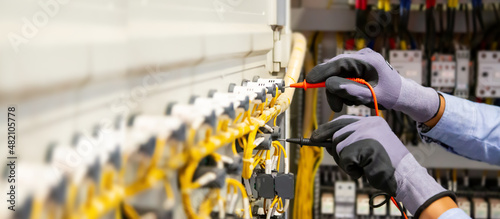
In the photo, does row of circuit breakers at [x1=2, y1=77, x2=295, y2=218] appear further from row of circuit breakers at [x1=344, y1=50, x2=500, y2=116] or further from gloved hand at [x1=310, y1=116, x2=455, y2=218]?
row of circuit breakers at [x1=344, y1=50, x2=500, y2=116]

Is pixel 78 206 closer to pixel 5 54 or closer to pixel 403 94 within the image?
pixel 5 54

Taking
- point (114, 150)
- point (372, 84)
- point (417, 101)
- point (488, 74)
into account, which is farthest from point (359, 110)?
point (114, 150)

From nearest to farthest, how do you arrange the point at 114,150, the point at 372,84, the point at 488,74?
1. the point at 114,150
2. the point at 372,84
3. the point at 488,74

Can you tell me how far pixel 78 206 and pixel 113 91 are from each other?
0.37ft

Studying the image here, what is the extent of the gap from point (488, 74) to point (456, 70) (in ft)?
0.46

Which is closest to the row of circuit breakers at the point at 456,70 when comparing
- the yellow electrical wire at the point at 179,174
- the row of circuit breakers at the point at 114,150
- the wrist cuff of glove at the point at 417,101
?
the wrist cuff of glove at the point at 417,101

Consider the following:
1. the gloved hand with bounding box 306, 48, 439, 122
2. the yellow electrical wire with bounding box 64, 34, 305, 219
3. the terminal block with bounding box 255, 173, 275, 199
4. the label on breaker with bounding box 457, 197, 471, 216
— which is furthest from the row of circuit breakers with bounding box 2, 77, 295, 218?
the label on breaker with bounding box 457, 197, 471, 216

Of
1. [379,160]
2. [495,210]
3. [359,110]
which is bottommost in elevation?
[495,210]

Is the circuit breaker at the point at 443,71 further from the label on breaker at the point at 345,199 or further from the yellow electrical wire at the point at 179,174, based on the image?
the yellow electrical wire at the point at 179,174

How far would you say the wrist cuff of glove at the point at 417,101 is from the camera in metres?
1.25

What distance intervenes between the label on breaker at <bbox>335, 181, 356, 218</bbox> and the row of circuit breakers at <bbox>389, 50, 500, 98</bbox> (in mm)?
586

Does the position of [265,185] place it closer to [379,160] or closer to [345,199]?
[379,160]

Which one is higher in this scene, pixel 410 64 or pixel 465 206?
pixel 410 64

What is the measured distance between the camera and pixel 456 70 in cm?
222
